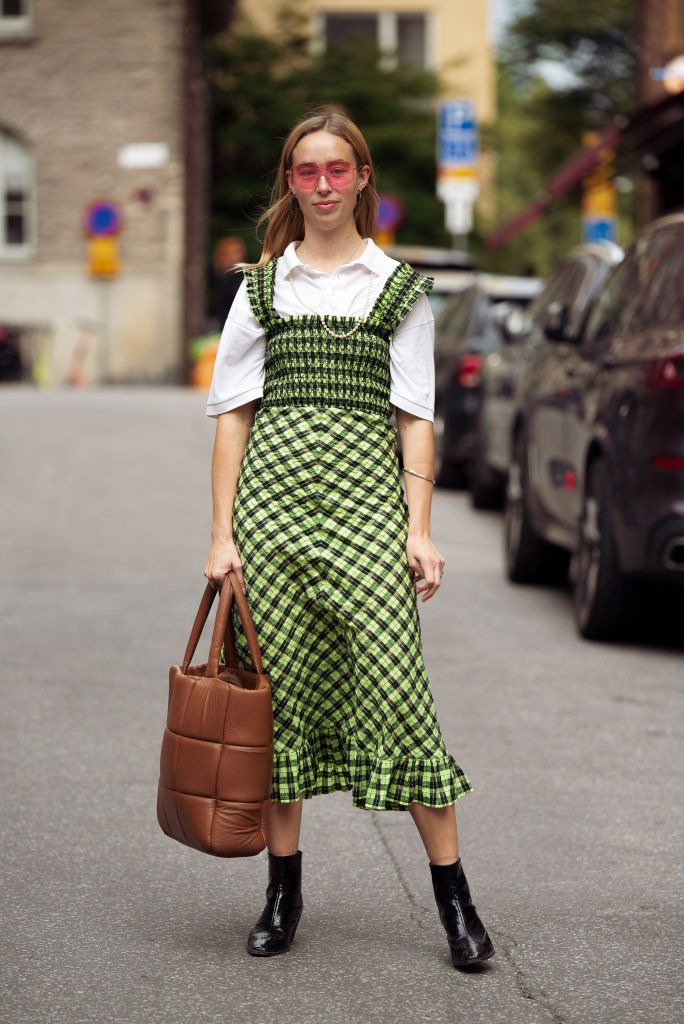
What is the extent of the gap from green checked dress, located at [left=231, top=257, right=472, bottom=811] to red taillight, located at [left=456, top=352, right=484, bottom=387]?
1130 centimetres

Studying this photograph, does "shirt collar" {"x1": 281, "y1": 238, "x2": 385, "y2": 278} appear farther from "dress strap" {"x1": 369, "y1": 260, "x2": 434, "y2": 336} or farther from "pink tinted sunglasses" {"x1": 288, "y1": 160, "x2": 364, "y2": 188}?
"pink tinted sunglasses" {"x1": 288, "y1": 160, "x2": 364, "y2": 188}

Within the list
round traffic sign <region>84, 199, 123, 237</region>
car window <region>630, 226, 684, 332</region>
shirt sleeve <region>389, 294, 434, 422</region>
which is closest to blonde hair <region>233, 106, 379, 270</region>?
shirt sleeve <region>389, 294, 434, 422</region>

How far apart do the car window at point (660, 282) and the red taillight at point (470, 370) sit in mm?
6028

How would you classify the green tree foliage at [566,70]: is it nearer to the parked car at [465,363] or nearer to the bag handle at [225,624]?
the parked car at [465,363]

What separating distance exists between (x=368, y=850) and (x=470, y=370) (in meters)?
10.6

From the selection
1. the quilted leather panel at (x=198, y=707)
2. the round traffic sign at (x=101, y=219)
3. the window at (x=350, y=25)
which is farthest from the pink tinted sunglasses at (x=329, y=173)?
the window at (x=350, y=25)

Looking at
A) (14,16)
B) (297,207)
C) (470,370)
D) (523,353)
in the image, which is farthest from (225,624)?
(14,16)

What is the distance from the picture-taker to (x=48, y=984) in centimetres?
435

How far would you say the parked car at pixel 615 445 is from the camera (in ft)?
27.9

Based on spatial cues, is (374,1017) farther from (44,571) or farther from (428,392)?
(44,571)

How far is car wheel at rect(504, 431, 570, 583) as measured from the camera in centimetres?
1098

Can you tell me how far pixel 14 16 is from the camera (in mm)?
32906

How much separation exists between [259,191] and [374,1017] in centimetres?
3460

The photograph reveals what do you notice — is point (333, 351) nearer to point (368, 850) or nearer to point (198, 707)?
point (198, 707)
